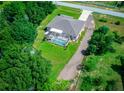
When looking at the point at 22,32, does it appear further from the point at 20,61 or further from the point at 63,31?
the point at 20,61

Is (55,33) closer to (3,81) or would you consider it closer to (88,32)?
(88,32)

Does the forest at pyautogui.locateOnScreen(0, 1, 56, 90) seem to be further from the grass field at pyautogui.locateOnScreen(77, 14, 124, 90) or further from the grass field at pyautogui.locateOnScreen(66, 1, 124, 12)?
the grass field at pyautogui.locateOnScreen(66, 1, 124, 12)

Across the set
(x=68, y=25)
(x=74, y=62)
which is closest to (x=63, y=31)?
(x=68, y=25)

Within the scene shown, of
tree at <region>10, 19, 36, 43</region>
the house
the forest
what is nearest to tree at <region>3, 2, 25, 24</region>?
the forest

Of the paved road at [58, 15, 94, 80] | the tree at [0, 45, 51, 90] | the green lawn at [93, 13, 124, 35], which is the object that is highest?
the tree at [0, 45, 51, 90]

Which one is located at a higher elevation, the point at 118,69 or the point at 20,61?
the point at 20,61

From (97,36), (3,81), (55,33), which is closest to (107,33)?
(97,36)

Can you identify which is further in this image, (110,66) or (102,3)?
(102,3)
